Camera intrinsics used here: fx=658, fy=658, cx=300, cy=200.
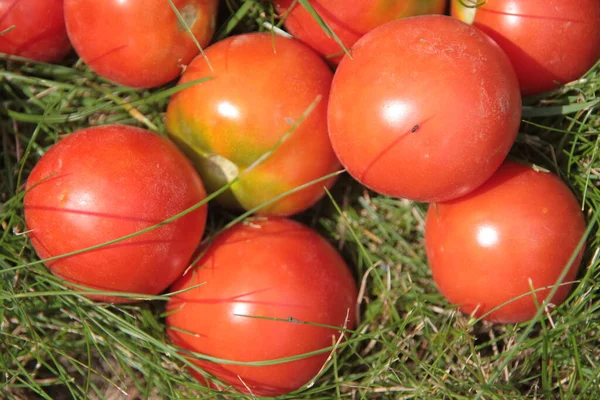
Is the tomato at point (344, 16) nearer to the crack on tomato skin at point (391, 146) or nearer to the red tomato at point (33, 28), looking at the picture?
the crack on tomato skin at point (391, 146)

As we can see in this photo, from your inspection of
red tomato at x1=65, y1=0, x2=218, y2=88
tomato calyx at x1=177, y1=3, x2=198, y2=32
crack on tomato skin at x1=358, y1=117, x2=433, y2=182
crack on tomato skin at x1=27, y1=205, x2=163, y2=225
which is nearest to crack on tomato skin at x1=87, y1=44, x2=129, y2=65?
red tomato at x1=65, y1=0, x2=218, y2=88

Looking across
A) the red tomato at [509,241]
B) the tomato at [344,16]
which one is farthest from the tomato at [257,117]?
the red tomato at [509,241]

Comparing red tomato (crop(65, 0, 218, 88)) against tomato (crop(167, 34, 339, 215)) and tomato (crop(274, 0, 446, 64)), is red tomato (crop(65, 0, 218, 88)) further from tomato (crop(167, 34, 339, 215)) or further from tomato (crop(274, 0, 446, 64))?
tomato (crop(274, 0, 446, 64))

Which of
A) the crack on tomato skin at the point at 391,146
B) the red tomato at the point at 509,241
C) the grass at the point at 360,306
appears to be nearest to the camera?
the crack on tomato skin at the point at 391,146

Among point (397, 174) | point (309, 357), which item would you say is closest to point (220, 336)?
point (309, 357)

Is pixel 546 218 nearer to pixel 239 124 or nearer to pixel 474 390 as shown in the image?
pixel 474 390

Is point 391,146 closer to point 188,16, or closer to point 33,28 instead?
point 188,16
